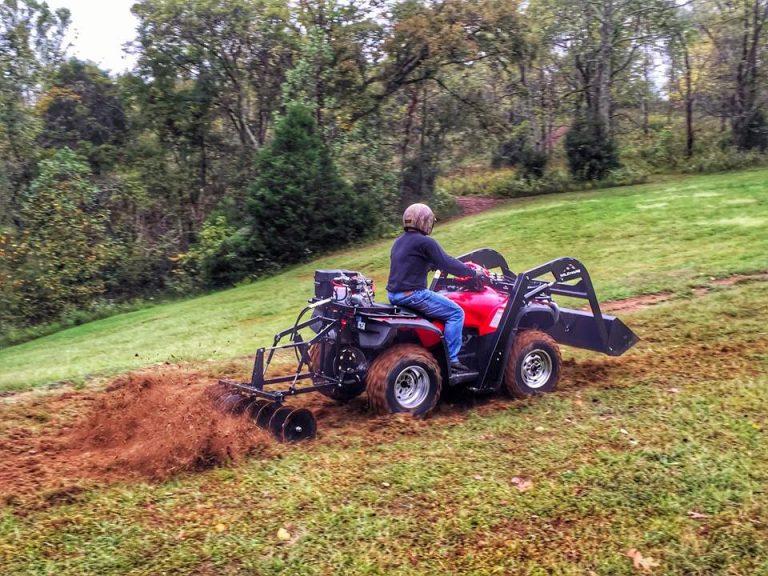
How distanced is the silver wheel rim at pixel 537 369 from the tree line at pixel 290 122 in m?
18.5

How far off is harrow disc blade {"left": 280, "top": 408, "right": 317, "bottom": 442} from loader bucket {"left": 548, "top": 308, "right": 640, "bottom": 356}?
10.1 ft

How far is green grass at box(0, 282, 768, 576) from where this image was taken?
4430mm

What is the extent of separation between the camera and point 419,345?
23.5 ft

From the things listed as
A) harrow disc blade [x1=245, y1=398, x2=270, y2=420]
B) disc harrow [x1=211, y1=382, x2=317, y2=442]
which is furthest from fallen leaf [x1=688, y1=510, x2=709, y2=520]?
harrow disc blade [x1=245, y1=398, x2=270, y2=420]

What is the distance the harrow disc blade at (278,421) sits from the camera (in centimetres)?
639

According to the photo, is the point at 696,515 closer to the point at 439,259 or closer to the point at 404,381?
the point at 404,381

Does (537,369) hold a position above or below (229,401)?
below

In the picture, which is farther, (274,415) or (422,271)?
(422,271)

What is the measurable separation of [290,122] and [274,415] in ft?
68.2

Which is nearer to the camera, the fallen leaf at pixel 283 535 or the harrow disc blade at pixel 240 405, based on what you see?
the fallen leaf at pixel 283 535

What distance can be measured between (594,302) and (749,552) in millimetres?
3823

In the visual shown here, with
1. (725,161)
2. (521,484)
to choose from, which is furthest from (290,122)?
(521,484)

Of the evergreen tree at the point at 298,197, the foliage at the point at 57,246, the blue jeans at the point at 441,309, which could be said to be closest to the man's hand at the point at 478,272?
the blue jeans at the point at 441,309

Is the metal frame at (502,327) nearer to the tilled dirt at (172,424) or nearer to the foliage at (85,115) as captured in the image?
the tilled dirt at (172,424)
